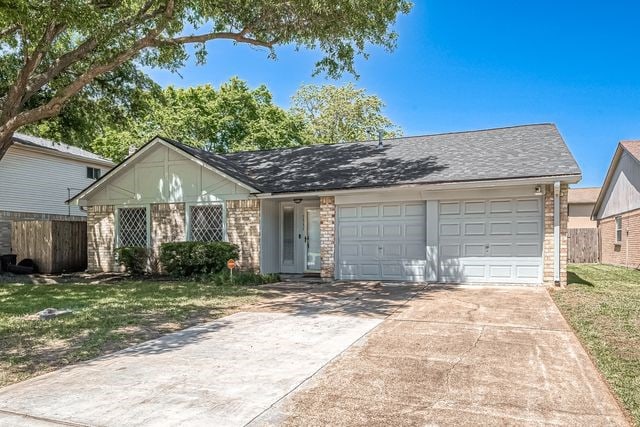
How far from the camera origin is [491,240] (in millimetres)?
11234

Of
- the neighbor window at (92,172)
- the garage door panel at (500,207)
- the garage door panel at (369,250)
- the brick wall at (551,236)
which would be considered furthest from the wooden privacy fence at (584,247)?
the neighbor window at (92,172)

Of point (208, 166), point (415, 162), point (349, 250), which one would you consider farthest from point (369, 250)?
point (208, 166)

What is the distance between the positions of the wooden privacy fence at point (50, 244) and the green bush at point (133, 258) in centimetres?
294

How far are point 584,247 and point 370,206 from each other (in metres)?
15.6

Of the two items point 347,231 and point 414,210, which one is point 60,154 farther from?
point 414,210

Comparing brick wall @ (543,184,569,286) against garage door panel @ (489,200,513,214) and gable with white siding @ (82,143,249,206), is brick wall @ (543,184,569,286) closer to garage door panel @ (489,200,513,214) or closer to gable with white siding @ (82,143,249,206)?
garage door panel @ (489,200,513,214)

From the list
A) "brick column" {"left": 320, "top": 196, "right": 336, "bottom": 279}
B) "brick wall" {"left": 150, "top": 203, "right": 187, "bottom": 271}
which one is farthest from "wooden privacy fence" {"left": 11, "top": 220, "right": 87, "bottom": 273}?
"brick column" {"left": 320, "top": 196, "right": 336, "bottom": 279}

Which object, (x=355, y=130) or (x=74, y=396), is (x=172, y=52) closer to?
(x=74, y=396)

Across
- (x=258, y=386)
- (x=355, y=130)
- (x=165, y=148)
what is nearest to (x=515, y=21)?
(x=165, y=148)

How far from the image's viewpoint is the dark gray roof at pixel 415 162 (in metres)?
11.2

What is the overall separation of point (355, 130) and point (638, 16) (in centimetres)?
2403

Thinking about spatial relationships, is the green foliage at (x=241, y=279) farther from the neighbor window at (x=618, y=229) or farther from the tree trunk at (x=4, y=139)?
the neighbor window at (x=618, y=229)

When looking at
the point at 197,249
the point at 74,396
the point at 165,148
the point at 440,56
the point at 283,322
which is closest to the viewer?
the point at 74,396

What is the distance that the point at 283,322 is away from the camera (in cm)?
701
